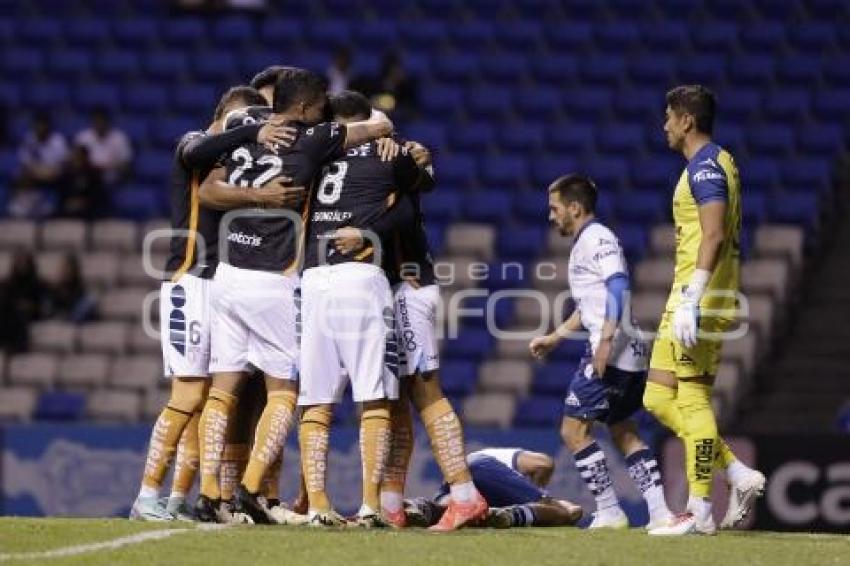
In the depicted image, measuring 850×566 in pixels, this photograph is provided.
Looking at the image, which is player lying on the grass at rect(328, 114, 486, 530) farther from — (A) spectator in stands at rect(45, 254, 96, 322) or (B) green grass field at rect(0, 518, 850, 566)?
(A) spectator in stands at rect(45, 254, 96, 322)

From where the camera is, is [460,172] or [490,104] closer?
[460,172]

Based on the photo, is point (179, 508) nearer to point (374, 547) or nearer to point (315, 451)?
point (315, 451)

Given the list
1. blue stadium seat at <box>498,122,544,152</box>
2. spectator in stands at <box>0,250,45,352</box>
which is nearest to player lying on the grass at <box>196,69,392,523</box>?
spectator in stands at <box>0,250,45,352</box>

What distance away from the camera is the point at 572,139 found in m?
20.3

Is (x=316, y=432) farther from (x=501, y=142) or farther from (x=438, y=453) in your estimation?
(x=501, y=142)

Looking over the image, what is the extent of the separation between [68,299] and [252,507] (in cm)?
963

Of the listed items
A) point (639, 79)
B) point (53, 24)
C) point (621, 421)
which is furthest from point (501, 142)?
point (621, 421)

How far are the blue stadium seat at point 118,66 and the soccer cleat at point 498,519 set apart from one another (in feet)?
40.1

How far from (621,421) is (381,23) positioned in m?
11.6

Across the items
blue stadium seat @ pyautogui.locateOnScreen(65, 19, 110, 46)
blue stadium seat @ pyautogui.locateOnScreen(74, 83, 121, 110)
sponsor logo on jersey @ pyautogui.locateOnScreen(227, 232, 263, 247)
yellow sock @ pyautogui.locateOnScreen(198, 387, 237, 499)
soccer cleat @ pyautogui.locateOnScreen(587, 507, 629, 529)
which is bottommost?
soccer cleat @ pyautogui.locateOnScreen(587, 507, 629, 529)

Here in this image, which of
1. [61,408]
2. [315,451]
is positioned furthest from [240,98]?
[61,408]

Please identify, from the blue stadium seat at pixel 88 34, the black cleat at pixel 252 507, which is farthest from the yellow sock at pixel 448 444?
the blue stadium seat at pixel 88 34

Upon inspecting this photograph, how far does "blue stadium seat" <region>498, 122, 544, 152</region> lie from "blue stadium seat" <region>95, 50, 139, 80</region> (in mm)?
4473

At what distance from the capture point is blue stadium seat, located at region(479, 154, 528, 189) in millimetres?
20094
